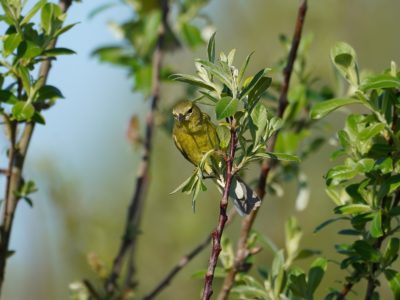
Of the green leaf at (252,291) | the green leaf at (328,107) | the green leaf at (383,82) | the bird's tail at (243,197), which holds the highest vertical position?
the green leaf at (383,82)

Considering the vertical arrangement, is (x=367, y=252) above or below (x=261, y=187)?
below

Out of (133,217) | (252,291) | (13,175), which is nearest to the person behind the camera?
(252,291)

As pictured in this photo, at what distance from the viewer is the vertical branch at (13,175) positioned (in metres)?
2.47

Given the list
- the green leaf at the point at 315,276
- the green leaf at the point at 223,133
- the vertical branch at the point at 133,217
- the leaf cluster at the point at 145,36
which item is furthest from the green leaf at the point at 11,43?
the leaf cluster at the point at 145,36

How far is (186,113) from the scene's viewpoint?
2.37 metres

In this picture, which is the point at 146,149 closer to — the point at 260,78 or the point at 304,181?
the point at 304,181

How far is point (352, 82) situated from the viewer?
2.39m

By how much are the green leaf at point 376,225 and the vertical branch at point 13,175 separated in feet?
3.72

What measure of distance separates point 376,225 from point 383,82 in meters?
0.42

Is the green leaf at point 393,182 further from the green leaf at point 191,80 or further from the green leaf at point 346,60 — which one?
the green leaf at point 191,80

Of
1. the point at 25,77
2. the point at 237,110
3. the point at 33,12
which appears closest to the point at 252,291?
the point at 237,110

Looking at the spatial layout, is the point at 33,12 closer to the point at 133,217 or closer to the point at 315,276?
the point at 315,276

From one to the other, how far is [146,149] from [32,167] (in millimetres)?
1999

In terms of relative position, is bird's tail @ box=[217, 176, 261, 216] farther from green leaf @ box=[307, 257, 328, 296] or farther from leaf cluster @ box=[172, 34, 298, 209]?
green leaf @ box=[307, 257, 328, 296]
